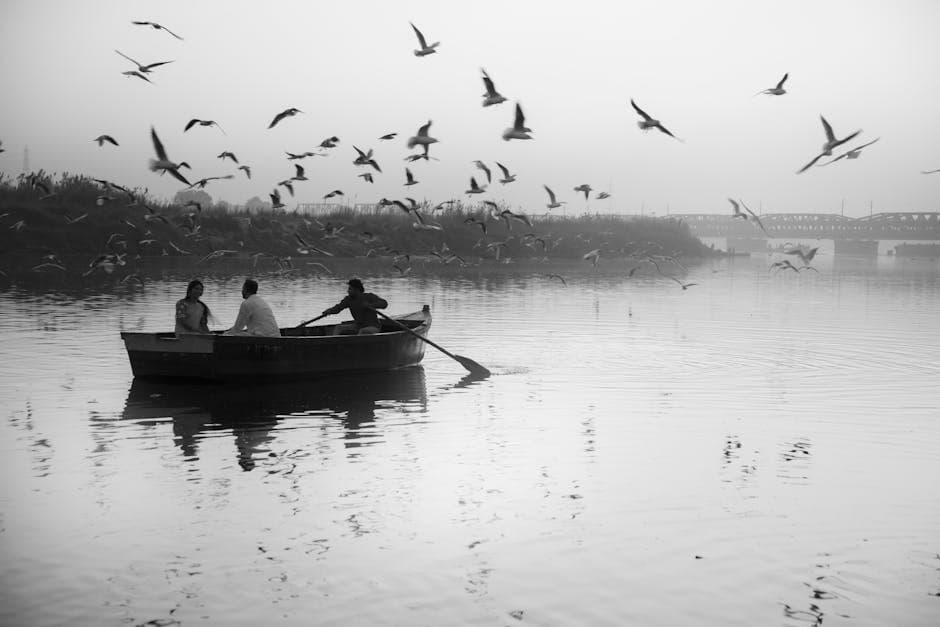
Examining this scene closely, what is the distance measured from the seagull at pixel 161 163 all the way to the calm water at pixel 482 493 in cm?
386

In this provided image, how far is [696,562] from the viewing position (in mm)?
Answer: 9625

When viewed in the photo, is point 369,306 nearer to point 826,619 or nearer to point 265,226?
point 826,619

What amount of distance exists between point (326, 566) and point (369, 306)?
1283 cm

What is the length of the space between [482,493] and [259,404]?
22.7 ft

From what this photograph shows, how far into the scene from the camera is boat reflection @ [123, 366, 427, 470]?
15086mm

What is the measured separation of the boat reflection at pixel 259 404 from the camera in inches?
594

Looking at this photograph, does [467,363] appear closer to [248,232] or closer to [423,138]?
[423,138]

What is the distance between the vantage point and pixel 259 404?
1786 cm

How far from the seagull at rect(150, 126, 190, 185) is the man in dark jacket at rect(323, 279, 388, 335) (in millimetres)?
3687

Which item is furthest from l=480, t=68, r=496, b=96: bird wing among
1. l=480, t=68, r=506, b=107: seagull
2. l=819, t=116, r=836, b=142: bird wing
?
l=819, t=116, r=836, b=142: bird wing

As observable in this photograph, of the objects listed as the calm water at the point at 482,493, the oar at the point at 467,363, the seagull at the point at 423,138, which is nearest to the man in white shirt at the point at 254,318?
the calm water at the point at 482,493

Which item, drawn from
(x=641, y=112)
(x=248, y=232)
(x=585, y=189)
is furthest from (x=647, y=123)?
(x=248, y=232)

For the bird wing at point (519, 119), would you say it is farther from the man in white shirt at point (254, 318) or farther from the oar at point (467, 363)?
the man in white shirt at point (254, 318)

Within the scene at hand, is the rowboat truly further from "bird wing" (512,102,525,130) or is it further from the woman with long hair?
"bird wing" (512,102,525,130)
